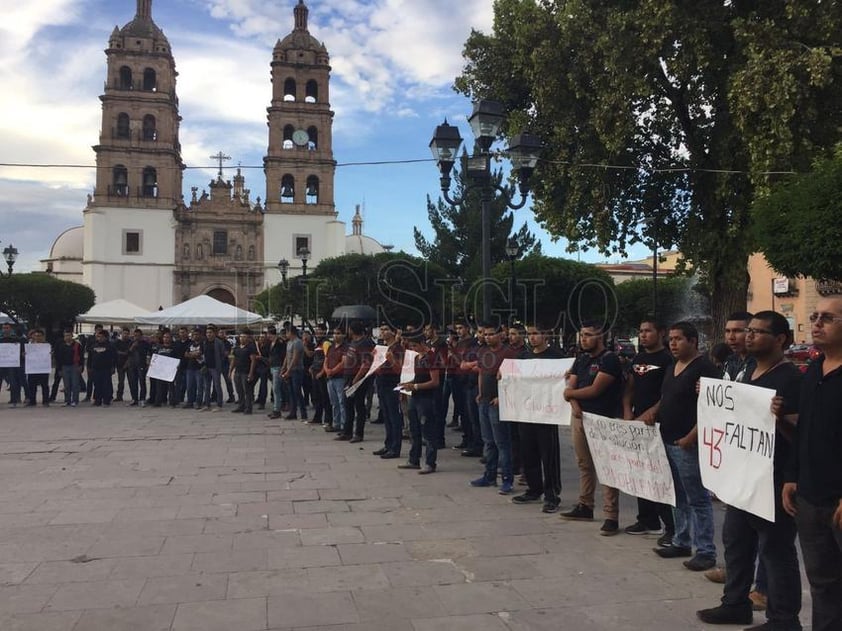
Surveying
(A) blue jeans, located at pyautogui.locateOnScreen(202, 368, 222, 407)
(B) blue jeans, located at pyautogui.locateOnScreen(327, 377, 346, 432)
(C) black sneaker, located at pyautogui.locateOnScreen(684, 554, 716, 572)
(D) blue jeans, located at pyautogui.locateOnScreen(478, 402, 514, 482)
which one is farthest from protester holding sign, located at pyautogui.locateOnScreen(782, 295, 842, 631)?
(A) blue jeans, located at pyautogui.locateOnScreen(202, 368, 222, 407)

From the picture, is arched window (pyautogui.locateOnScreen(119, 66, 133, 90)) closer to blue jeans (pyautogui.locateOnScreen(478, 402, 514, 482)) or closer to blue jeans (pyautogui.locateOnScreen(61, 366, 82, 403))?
blue jeans (pyautogui.locateOnScreen(61, 366, 82, 403))

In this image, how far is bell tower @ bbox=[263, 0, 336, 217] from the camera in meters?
61.4

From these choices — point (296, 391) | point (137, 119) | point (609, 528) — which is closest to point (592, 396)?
point (609, 528)

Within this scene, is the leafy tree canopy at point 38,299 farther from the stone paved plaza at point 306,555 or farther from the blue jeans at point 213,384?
the stone paved plaza at point 306,555

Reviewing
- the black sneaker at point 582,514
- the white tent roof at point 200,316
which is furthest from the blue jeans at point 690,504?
the white tent roof at point 200,316

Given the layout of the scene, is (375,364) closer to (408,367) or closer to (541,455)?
(408,367)

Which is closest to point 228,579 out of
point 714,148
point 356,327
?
point 356,327

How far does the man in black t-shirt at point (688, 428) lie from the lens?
4.86m

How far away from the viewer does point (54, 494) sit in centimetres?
702

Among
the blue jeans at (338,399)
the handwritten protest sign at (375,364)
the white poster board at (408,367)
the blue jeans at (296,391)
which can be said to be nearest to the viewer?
the white poster board at (408,367)

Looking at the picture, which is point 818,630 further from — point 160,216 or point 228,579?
point 160,216

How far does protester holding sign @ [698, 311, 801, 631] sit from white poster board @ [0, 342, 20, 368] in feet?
49.6

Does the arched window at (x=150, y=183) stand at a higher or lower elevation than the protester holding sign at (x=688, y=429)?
higher

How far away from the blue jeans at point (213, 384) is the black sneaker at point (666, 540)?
1118 centimetres
